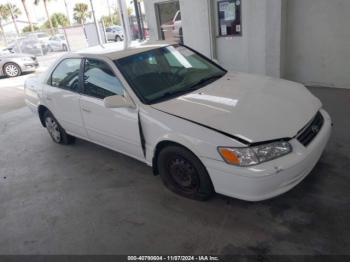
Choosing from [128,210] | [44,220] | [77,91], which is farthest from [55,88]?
[128,210]

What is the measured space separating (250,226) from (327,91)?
4.19 meters

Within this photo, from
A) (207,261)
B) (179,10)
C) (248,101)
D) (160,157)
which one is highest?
(179,10)

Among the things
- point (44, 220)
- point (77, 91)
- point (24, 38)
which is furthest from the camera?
point (24, 38)

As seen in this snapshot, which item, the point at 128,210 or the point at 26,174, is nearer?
the point at 128,210

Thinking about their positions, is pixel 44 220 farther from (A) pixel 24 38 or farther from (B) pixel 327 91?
(A) pixel 24 38

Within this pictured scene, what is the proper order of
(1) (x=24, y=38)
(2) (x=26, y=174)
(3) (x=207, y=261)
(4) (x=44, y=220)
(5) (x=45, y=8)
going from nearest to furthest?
(3) (x=207, y=261)
(4) (x=44, y=220)
(2) (x=26, y=174)
(1) (x=24, y=38)
(5) (x=45, y=8)

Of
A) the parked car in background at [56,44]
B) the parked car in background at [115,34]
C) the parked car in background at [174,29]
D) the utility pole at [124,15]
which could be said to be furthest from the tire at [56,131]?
the parked car in background at [115,34]

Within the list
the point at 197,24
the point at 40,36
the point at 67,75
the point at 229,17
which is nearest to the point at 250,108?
the point at 67,75

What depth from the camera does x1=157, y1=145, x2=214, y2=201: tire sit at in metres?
2.79

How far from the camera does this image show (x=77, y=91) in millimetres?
3865

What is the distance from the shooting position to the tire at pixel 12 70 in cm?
1240

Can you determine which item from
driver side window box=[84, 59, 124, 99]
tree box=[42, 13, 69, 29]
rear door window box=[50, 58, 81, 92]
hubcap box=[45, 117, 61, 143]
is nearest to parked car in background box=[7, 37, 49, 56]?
hubcap box=[45, 117, 61, 143]

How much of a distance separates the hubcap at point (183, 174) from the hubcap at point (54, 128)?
2480 mm

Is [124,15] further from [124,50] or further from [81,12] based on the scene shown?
[81,12]
